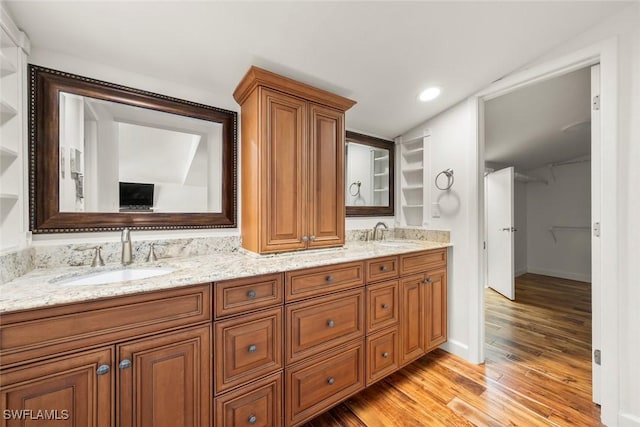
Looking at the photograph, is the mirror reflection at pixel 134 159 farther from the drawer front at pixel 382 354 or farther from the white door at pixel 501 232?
the white door at pixel 501 232

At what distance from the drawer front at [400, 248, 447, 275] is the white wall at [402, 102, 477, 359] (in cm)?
16

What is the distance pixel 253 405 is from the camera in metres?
1.23

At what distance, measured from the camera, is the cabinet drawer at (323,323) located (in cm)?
137

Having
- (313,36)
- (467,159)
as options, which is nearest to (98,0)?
(313,36)

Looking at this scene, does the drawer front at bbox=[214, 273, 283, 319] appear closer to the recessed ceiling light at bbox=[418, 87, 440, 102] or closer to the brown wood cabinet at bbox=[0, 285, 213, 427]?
the brown wood cabinet at bbox=[0, 285, 213, 427]

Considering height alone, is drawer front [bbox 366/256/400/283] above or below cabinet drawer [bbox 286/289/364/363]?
above

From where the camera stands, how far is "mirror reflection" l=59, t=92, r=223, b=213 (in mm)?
1353

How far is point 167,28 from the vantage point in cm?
125

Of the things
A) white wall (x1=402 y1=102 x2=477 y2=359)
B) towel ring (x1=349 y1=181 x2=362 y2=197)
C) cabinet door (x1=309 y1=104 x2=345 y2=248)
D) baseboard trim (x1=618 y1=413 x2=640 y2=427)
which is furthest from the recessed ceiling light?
baseboard trim (x1=618 y1=413 x2=640 y2=427)

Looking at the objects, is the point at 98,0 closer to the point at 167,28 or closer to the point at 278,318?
the point at 167,28

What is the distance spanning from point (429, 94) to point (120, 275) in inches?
96.2

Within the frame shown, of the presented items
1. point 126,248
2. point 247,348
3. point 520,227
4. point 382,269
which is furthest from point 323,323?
point 520,227

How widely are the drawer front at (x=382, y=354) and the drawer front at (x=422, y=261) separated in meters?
0.45

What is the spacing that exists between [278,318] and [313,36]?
1.55m
